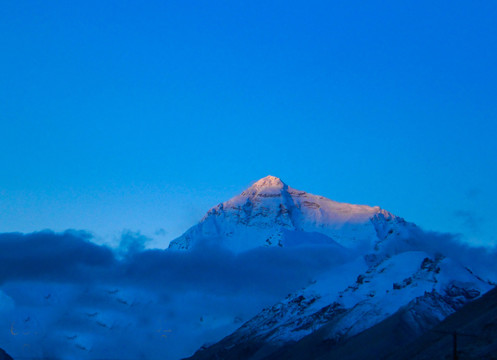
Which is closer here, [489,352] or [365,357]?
[489,352]

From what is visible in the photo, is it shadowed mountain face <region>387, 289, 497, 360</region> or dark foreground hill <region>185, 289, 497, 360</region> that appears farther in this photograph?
dark foreground hill <region>185, 289, 497, 360</region>

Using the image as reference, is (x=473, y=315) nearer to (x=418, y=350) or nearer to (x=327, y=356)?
(x=418, y=350)

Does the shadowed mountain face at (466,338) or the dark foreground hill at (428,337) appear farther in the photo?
the dark foreground hill at (428,337)

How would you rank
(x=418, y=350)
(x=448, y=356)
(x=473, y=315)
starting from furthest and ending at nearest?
(x=473, y=315) → (x=418, y=350) → (x=448, y=356)

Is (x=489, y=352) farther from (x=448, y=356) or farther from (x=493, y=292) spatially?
(x=493, y=292)

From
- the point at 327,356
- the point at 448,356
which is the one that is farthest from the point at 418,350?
the point at 327,356

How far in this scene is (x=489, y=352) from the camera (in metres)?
116

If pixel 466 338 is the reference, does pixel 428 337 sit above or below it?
above


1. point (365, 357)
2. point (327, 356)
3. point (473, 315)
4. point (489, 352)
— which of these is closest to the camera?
point (489, 352)

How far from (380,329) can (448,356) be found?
2698 inches

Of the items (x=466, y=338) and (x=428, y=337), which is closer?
(x=466, y=338)

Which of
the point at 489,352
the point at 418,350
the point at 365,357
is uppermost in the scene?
the point at 365,357

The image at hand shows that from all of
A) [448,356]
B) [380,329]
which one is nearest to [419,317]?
[380,329]

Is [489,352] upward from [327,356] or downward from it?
downward
